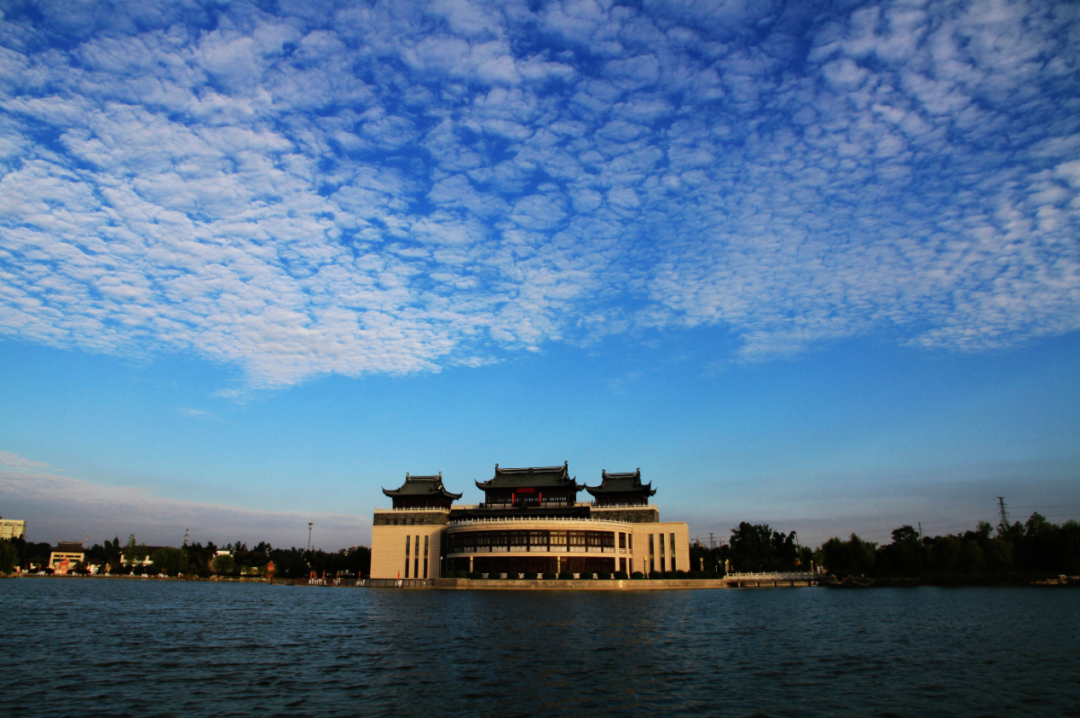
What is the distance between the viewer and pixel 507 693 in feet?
66.8

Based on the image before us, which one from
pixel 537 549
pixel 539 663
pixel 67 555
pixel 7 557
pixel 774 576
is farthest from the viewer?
pixel 67 555

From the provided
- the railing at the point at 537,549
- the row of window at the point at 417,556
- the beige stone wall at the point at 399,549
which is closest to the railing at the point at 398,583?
the beige stone wall at the point at 399,549

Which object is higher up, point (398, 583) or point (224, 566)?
point (398, 583)

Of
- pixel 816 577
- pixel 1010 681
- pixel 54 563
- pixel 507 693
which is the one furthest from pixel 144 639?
pixel 54 563

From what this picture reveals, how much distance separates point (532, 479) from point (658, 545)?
2146cm

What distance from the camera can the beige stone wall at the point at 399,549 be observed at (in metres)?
95.4

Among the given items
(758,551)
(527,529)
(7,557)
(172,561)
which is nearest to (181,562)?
(172,561)

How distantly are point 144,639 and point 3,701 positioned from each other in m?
14.9

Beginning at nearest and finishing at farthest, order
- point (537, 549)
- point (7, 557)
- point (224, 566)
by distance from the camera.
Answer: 1. point (537, 549)
2. point (7, 557)
3. point (224, 566)

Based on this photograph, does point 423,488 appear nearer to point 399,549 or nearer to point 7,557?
point 399,549

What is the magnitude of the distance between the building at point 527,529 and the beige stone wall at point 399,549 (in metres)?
0.14

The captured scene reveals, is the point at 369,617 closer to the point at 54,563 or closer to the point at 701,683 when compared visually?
the point at 701,683

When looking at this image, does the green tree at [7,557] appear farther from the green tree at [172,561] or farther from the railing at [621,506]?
the railing at [621,506]

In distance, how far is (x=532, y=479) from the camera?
101m
